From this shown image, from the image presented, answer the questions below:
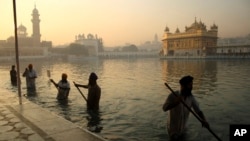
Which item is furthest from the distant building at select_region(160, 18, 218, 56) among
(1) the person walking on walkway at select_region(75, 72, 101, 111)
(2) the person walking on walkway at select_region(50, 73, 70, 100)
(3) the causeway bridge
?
(1) the person walking on walkway at select_region(75, 72, 101, 111)

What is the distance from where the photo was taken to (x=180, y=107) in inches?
199

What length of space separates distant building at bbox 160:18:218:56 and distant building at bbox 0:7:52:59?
5100cm

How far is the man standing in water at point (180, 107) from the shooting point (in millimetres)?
4809

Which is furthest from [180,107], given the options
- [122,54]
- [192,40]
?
[122,54]

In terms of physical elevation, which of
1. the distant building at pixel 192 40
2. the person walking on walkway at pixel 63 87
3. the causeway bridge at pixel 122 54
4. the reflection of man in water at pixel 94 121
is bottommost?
the reflection of man in water at pixel 94 121

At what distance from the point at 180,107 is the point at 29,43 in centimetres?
11092

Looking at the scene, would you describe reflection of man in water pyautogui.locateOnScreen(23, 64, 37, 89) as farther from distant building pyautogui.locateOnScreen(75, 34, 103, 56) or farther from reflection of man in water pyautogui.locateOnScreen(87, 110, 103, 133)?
distant building pyautogui.locateOnScreen(75, 34, 103, 56)

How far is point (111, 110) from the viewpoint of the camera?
9.60m

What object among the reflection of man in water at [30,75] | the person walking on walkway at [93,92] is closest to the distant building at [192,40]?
the reflection of man in water at [30,75]

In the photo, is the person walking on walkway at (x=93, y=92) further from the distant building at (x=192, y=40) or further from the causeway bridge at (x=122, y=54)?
the causeway bridge at (x=122, y=54)

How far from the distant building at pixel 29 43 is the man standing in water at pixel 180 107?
94439 mm

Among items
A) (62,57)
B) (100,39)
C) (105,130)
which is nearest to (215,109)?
(105,130)

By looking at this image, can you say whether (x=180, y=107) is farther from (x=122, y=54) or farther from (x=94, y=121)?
(x=122, y=54)

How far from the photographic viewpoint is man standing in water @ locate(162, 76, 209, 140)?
15.8 ft
